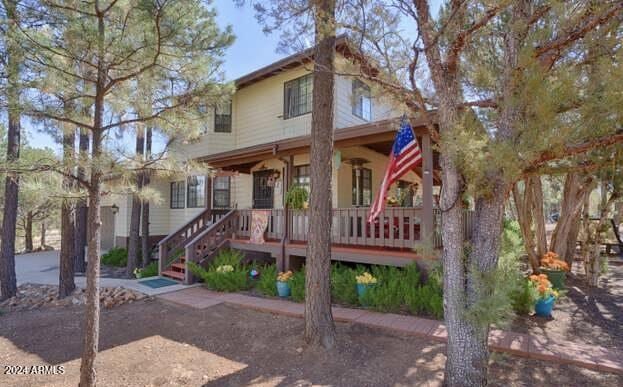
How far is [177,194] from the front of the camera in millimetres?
13914

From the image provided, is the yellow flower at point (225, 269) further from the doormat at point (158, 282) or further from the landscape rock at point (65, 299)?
the landscape rock at point (65, 299)

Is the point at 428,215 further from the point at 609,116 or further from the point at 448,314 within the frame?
the point at 609,116

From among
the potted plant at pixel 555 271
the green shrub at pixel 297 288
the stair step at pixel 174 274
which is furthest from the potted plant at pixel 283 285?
the potted plant at pixel 555 271

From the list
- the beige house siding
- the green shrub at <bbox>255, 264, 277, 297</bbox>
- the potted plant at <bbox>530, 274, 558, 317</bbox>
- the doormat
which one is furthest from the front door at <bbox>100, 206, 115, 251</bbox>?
the potted plant at <bbox>530, 274, 558, 317</bbox>

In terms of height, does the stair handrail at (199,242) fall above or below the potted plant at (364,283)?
above

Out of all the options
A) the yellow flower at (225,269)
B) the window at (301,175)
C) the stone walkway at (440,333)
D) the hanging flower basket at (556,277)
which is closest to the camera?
the stone walkway at (440,333)

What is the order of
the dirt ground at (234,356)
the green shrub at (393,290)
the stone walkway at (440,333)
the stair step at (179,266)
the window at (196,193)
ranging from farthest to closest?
1. the window at (196,193)
2. the stair step at (179,266)
3. the green shrub at (393,290)
4. the stone walkway at (440,333)
5. the dirt ground at (234,356)

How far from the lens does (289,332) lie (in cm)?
490

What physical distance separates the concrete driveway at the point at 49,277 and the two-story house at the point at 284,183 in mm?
886

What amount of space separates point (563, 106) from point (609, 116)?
0.29 metres

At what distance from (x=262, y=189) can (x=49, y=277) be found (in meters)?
6.94

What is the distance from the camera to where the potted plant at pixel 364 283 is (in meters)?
6.05

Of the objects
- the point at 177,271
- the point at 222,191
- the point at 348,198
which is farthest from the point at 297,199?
the point at 222,191

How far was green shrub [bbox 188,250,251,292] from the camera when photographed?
24.5 ft
